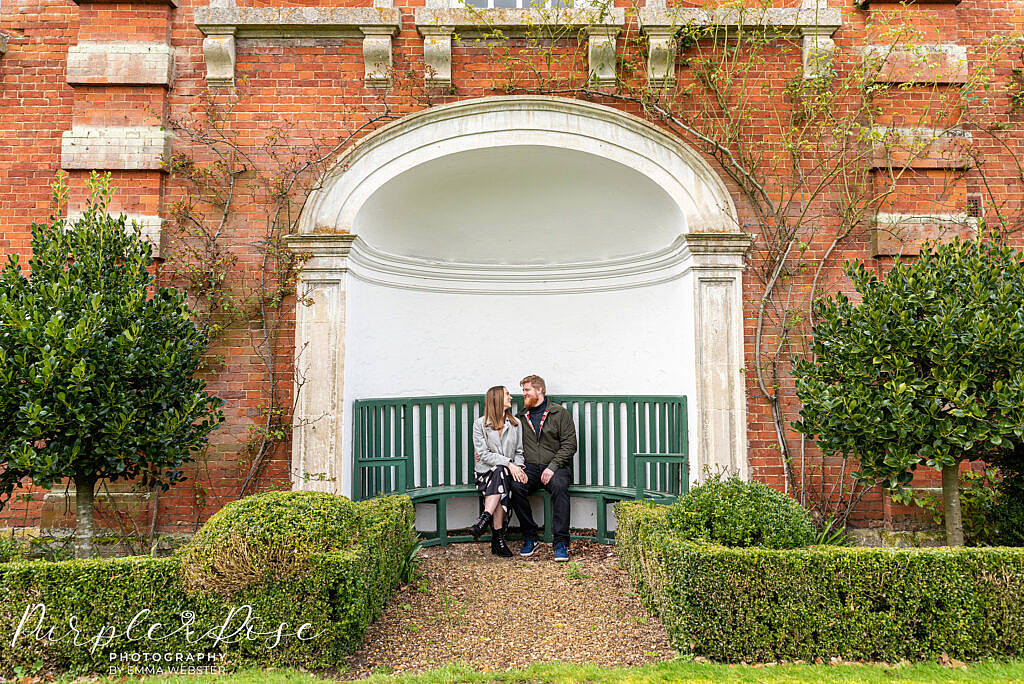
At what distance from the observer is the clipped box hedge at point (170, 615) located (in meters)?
3.55

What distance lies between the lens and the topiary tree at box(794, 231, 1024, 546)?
4.15 metres

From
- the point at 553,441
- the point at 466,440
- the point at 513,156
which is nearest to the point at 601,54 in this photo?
the point at 513,156

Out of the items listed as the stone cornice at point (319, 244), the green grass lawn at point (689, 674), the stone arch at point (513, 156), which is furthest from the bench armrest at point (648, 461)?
the stone cornice at point (319, 244)

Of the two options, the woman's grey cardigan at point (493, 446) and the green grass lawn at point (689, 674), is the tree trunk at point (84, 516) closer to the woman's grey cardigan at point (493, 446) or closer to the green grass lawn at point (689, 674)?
the green grass lawn at point (689, 674)

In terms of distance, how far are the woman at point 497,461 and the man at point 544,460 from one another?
0.10m

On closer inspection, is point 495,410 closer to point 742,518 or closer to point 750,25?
point 742,518

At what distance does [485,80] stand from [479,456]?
11.6ft

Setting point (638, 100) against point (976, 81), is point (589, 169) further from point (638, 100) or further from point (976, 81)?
point (976, 81)

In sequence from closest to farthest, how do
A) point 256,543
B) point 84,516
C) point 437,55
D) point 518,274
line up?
point 256,543 < point 84,516 < point 437,55 < point 518,274

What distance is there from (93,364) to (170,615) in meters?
1.74

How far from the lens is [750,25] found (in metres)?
5.77

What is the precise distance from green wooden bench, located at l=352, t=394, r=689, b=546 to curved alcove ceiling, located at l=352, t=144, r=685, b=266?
1609 mm

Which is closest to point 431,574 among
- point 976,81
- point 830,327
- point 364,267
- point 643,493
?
point 643,493

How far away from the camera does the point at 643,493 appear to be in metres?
6.05
